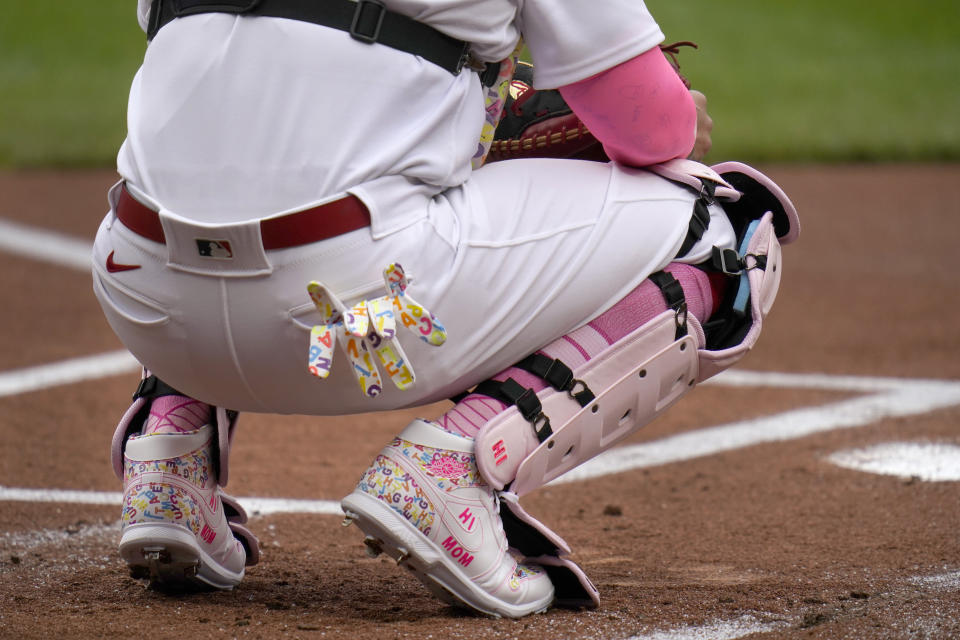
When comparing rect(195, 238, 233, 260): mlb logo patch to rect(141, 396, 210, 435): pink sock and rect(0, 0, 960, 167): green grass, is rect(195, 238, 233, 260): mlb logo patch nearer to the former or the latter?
rect(141, 396, 210, 435): pink sock

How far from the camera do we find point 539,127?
207cm

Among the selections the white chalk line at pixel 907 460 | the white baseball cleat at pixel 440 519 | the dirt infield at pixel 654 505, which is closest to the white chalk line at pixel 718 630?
the dirt infield at pixel 654 505

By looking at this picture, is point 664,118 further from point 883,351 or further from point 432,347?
point 883,351

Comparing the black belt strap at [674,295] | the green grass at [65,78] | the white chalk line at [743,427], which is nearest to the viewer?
the black belt strap at [674,295]

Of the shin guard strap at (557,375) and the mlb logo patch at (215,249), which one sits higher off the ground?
the mlb logo patch at (215,249)

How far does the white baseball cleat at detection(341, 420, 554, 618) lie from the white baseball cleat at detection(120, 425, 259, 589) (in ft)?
1.07

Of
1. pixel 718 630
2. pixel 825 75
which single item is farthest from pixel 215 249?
pixel 825 75

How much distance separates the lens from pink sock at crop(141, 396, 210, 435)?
1925mm

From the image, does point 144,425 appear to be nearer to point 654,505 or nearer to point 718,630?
point 718,630

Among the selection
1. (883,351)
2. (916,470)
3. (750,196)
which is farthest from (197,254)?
(883,351)

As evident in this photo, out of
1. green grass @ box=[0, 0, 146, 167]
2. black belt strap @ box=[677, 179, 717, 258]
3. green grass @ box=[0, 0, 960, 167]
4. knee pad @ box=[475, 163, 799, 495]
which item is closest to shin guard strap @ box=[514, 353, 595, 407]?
knee pad @ box=[475, 163, 799, 495]

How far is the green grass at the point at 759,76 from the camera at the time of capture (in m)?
7.05

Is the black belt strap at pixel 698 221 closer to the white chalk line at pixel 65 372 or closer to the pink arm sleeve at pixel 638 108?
the pink arm sleeve at pixel 638 108

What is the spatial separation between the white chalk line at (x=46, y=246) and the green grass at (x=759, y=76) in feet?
4.81
